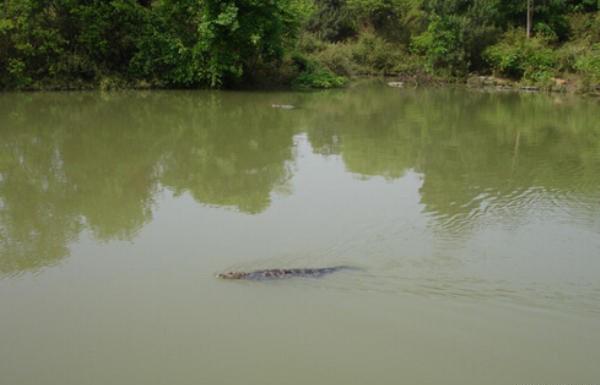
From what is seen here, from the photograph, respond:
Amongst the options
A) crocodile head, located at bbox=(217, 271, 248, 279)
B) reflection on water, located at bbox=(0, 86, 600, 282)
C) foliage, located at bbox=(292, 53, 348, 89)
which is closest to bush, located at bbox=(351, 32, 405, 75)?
foliage, located at bbox=(292, 53, 348, 89)

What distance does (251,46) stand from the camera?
850 inches

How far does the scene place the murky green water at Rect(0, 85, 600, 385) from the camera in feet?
11.8

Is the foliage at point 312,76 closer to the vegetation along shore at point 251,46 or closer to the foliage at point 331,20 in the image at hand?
the vegetation along shore at point 251,46

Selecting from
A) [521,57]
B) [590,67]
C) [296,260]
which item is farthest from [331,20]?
[296,260]

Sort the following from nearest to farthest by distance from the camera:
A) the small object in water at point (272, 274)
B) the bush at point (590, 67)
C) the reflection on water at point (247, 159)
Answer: the small object in water at point (272, 274)
the reflection on water at point (247, 159)
the bush at point (590, 67)

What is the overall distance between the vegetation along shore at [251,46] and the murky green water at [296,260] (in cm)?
1045

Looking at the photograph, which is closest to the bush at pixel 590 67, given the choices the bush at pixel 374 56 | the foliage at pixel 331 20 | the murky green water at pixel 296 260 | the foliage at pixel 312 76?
the foliage at pixel 312 76

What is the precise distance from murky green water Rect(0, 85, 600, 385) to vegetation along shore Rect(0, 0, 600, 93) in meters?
10.5

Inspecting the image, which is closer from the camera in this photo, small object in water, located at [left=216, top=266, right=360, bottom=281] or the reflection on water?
small object in water, located at [left=216, top=266, right=360, bottom=281]

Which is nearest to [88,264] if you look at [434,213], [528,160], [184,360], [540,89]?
[184,360]

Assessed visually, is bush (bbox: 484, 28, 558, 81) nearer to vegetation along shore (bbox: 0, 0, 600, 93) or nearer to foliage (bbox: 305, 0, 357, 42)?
vegetation along shore (bbox: 0, 0, 600, 93)

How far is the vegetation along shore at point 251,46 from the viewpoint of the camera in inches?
782

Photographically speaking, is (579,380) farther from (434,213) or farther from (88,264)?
(88,264)

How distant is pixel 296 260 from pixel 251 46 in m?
18.1
